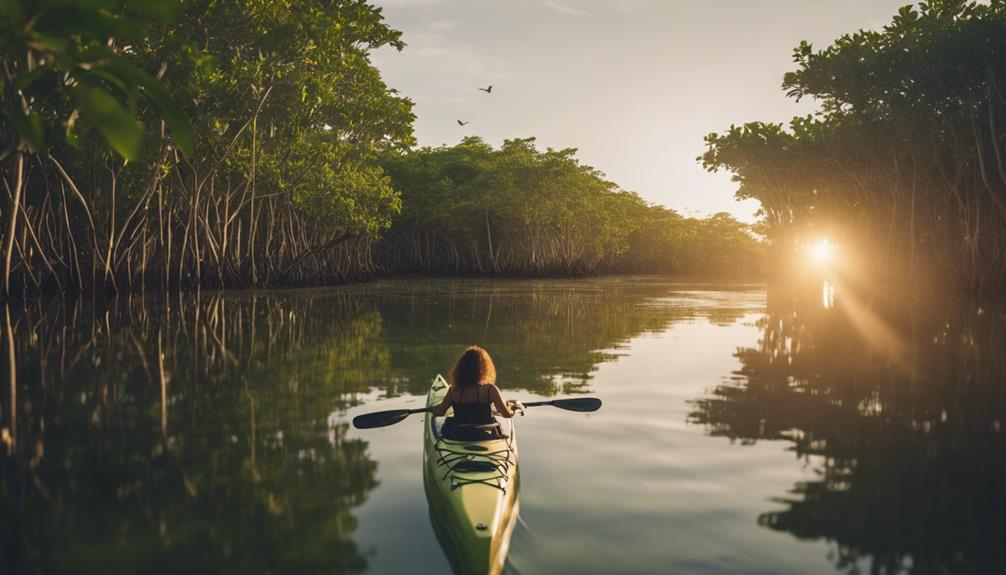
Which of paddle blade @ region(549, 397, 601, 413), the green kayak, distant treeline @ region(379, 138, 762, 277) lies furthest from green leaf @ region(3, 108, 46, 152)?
distant treeline @ region(379, 138, 762, 277)

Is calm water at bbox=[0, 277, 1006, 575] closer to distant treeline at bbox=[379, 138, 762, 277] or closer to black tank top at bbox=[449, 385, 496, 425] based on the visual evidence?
black tank top at bbox=[449, 385, 496, 425]

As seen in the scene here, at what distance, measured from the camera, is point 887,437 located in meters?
6.46

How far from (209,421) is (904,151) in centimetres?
2727

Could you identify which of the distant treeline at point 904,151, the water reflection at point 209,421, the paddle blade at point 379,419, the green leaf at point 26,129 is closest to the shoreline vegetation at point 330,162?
the distant treeline at point 904,151

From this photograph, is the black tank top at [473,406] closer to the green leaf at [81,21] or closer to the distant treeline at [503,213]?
the green leaf at [81,21]

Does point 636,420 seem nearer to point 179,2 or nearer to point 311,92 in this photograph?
point 179,2

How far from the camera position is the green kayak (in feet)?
12.4

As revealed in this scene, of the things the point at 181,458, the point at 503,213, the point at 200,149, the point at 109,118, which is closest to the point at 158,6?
the point at 109,118

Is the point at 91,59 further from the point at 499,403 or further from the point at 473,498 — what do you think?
the point at 499,403

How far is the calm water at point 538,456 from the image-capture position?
400 centimetres

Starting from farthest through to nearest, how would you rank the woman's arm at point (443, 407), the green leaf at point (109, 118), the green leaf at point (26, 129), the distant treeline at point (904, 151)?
the distant treeline at point (904, 151) < the woman's arm at point (443, 407) < the green leaf at point (26, 129) < the green leaf at point (109, 118)

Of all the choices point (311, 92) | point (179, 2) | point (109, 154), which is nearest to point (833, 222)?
point (311, 92)

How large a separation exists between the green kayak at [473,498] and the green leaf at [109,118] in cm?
253

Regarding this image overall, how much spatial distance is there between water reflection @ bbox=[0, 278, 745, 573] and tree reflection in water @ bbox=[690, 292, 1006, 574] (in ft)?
7.93
